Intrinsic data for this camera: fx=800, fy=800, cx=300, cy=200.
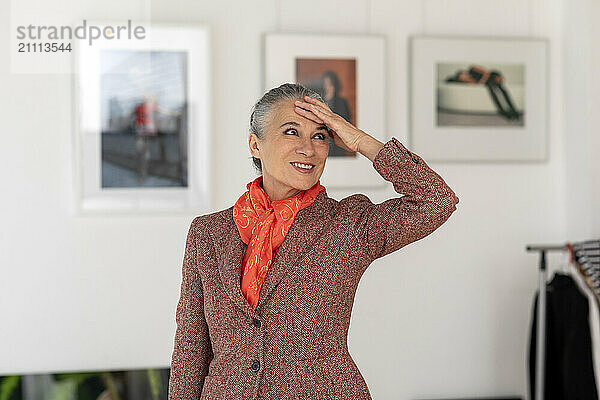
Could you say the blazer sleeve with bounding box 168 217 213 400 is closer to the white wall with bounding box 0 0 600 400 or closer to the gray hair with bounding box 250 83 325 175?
the gray hair with bounding box 250 83 325 175

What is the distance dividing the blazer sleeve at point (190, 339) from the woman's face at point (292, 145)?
0.98ft

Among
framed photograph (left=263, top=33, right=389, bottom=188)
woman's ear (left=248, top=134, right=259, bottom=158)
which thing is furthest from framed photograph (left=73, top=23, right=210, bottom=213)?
woman's ear (left=248, top=134, right=259, bottom=158)

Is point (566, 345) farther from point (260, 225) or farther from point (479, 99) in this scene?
point (260, 225)

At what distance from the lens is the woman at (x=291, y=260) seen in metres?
1.90

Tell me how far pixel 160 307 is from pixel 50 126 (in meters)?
0.81

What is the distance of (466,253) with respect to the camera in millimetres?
3328

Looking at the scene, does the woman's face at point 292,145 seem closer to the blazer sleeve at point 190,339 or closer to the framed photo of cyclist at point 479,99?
the blazer sleeve at point 190,339

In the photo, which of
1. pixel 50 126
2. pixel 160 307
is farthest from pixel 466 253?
pixel 50 126

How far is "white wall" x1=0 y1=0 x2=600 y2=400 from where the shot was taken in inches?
120

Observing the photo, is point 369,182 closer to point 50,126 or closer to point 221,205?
point 221,205

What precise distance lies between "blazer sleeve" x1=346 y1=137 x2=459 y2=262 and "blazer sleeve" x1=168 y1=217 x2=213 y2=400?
0.46 meters

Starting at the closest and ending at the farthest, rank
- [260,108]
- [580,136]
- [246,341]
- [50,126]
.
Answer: [246,341], [260,108], [50,126], [580,136]

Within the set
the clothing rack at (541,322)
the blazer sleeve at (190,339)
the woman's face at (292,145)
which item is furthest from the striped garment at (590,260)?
the blazer sleeve at (190,339)

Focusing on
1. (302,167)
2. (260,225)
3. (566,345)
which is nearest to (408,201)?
(302,167)
